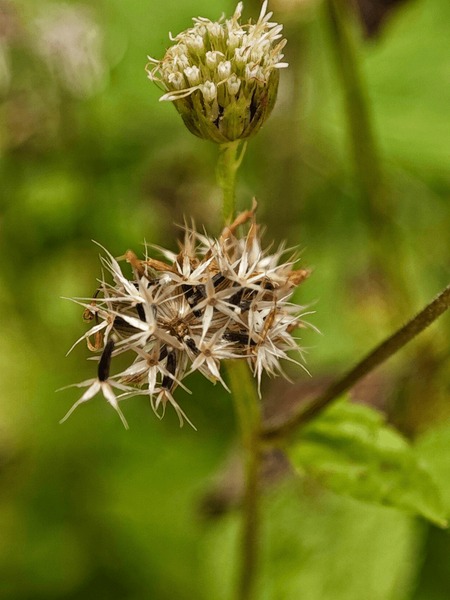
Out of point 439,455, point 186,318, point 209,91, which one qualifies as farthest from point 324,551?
point 209,91

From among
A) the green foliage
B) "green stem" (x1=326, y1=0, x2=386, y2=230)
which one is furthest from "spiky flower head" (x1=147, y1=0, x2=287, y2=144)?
the green foliage

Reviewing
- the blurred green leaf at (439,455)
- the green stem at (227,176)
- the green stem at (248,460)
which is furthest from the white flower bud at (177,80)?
the blurred green leaf at (439,455)

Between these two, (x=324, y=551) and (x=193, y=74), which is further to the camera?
(x=324, y=551)

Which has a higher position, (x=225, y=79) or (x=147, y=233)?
(x=225, y=79)

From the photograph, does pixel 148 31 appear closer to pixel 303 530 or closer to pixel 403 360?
pixel 403 360

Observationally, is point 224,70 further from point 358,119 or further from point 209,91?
point 358,119

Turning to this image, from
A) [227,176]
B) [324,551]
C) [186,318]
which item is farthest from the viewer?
[324,551]

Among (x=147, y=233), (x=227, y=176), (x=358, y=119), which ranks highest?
(x=227, y=176)

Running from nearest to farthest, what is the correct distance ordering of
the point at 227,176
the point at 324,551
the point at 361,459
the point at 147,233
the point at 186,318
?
the point at 186,318 → the point at 227,176 → the point at 361,459 → the point at 324,551 → the point at 147,233
